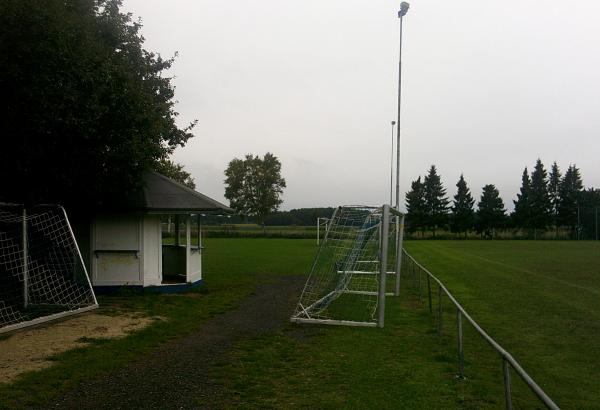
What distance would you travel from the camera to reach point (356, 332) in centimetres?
1025

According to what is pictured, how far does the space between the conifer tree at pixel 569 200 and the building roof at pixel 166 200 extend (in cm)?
7968

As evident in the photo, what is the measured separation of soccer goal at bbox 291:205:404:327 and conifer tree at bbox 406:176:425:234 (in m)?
71.6

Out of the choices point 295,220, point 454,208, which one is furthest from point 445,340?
point 295,220

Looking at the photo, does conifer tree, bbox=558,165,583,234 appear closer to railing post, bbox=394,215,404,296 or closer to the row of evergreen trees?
the row of evergreen trees

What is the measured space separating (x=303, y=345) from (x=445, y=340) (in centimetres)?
235

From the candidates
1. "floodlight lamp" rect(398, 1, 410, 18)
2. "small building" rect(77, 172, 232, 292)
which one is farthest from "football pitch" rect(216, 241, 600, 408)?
"floodlight lamp" rect(398, 1, 410, 18)

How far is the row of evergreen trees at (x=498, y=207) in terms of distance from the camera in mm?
87062

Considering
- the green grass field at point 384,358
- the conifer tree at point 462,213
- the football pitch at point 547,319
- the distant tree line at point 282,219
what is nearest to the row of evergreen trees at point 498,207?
the conifer tree at point 462,213

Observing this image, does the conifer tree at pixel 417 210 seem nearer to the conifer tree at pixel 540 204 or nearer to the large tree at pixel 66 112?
the conifer tree at pixel 540 204

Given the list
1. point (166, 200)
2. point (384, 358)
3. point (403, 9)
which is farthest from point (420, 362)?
point (403, 9)

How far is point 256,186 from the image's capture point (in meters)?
98.2

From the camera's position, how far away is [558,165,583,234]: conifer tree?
86.0 m

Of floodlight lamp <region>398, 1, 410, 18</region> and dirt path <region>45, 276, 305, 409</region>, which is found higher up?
floodlight lamp <region>398, 1, 410, 18</region>

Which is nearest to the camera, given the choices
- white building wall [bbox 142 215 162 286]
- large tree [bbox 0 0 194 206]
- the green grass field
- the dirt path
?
the dirt path
